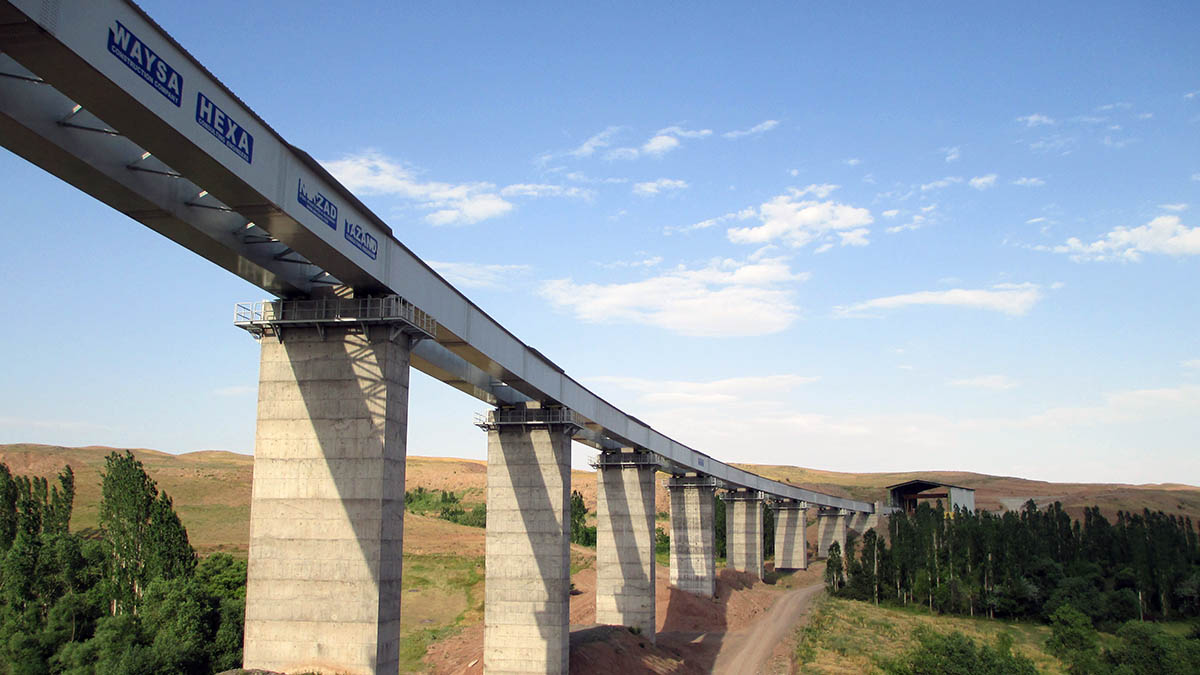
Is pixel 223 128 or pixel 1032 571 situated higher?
pixel 223 128

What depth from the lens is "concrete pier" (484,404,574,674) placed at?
41812 mm

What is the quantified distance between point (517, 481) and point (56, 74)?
3172 cm

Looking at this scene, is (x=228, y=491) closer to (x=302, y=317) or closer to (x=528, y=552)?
(x=528, y=552)

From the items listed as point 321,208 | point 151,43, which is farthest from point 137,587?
point 151,43

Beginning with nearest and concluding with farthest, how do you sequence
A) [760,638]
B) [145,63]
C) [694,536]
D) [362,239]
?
[145,63] < [362,239] < [760,638] < [694,536]

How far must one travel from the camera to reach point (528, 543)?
42875 mm

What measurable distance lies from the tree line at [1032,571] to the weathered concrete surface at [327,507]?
69341 millimetres

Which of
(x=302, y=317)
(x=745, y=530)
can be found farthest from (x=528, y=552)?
(x=745, y=530)

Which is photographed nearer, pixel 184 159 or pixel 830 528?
pixel 184 159

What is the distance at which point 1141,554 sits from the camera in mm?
79188

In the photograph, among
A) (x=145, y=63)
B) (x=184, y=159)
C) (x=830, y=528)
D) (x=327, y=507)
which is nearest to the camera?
(x=145, y=63)

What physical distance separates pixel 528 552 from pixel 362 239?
22.5 metres

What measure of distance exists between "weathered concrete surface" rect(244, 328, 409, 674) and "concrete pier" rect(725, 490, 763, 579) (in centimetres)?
7284

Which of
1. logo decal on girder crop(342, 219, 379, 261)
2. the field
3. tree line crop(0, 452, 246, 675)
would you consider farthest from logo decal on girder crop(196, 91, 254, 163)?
the field
